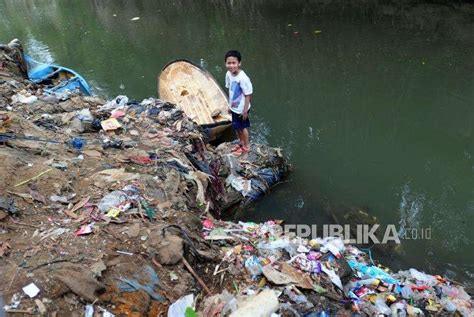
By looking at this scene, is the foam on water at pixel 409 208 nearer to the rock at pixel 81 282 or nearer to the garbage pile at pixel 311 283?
the garbage pile at pixel 311 283

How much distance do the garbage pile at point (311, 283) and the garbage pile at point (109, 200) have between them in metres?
0.22

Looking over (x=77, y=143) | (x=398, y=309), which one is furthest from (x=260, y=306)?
(x=77, y=143)

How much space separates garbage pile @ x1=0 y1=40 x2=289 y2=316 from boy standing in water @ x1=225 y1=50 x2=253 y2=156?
8.0 inches

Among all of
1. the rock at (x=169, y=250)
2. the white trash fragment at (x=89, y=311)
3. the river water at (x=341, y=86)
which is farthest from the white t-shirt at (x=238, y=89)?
the white trash fragment at (x=89, y=311)

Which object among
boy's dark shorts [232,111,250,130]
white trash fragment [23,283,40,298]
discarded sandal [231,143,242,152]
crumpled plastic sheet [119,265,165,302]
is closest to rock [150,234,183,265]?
crumpled plastic sheet [119,265,165,302]

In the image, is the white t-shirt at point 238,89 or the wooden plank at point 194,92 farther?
the wooden plank at point 194,92

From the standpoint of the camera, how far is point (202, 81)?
24.1 ft

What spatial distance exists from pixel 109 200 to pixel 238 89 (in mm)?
2253

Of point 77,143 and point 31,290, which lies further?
point 77,143

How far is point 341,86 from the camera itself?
323 inches

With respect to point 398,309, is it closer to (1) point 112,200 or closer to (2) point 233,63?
(1) point 112,200

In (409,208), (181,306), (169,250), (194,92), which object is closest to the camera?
(181,306)

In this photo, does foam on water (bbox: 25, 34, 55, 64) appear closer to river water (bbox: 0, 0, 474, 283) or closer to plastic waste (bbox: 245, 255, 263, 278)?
river water (bbox: 0, 0, 474, 283)

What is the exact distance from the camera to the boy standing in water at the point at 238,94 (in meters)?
4.95
